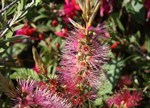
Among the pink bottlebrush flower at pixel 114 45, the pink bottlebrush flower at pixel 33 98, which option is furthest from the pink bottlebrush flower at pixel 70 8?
the pink bottlebrush flower at pixel 33 98

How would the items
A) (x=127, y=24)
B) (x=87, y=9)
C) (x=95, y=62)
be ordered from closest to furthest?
(x=87, y=9) < (x=95, y=62) < (x=127, y=24)

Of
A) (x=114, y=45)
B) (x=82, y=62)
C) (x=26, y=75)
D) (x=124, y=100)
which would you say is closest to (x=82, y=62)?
(x=82, y=62)

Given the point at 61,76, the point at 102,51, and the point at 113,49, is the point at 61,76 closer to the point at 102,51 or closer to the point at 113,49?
the point at 102,51

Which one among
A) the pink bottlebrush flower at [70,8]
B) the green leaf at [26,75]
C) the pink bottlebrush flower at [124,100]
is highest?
the pink bottlebrush flower at [70,8]

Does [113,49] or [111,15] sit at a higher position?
[111,15]

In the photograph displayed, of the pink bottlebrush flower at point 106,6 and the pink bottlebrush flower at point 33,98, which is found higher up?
the pink bottlebrush flower at point 106,6

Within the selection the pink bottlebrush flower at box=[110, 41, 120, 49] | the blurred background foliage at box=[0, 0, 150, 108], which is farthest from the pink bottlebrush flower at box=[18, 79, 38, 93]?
the pink bottlebrush flower at box=[110, 41, 120, 49]

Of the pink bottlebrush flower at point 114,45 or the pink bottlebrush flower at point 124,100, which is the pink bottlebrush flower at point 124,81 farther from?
the pink bottlebrush flower at point 124,100

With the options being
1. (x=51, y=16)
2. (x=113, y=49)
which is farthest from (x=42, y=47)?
(x=113, y=49)

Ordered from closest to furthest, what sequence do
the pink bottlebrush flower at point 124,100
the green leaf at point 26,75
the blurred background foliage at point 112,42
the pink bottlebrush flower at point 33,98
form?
the pink bottlebrush flower at point 33,98 → the pink bottlebrush flower at point 124,100 → the green leaf at point 26,75 → the blurred background foliage at point 112,42
